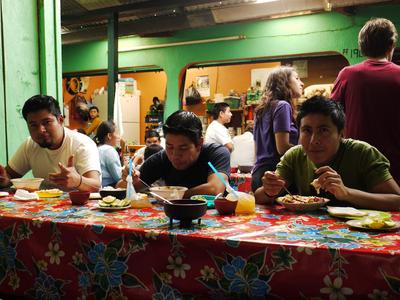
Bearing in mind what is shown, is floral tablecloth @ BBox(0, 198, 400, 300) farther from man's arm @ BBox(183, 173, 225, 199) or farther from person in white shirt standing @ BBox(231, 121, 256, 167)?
person in white shirt standing @ BBox(231, 121, 256, 167)

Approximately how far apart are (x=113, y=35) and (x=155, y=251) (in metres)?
5.03

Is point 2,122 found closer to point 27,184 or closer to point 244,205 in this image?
point 27,184

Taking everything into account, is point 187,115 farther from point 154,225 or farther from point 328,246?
point 328,246

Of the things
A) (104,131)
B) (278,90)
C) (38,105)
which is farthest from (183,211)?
(104,131)

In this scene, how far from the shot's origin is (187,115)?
2160 millimetres

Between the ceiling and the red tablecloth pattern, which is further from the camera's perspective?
the ceiling

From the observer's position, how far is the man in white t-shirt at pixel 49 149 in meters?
2.57

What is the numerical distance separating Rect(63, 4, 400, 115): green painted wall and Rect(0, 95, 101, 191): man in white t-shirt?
4.27 m

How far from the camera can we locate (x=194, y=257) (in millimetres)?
1211

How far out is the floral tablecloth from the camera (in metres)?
1.07

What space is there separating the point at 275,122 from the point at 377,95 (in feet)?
2.42

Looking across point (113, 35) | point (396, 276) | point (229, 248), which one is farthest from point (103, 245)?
point (113, 35)

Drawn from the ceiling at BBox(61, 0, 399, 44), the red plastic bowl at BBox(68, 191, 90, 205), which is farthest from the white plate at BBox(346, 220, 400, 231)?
the ceiling at BBox(61, 0, 399, 44)

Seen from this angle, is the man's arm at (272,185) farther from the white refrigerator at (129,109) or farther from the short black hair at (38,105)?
the white refrigerator at (129,109)
